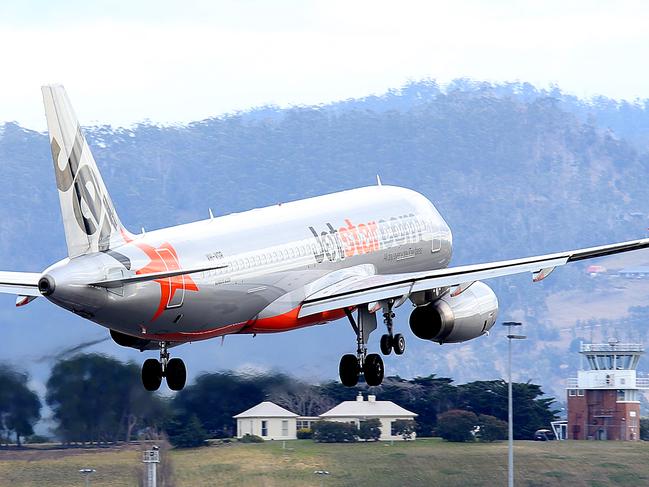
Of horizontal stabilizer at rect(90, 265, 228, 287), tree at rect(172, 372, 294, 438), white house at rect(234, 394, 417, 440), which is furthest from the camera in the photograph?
white house at rect(234, 394, 417, 440)

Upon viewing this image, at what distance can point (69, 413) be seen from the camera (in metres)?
70.4

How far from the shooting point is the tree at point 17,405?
229ft

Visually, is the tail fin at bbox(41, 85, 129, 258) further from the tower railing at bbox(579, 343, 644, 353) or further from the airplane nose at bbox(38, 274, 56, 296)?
the tower railing at bbox(579, 343, 644, 353)

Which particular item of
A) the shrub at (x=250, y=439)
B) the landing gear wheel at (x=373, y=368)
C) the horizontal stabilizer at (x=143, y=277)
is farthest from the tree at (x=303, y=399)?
the horizontal stabilizer at (x=143, y=277)

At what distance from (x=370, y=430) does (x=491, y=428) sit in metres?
7.84

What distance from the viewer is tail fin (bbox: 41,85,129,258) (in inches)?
1864

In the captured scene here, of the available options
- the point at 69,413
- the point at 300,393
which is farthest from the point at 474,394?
the point at 69,413

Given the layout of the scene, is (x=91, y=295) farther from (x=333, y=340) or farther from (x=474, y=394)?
(x=474, y=394)

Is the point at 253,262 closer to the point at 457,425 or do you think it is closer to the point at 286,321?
the point at 286,321

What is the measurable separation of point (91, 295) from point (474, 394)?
45.8 metres

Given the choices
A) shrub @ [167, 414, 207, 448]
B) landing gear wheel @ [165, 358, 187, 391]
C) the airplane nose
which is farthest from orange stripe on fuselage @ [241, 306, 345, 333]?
shrub @ [167, 414, 207, 448]

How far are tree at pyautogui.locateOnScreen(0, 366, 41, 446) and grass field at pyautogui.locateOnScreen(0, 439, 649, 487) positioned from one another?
0.96 metres

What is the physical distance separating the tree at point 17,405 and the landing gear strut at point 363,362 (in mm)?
17382

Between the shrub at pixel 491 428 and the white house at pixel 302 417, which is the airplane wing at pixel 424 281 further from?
the shrub at pixel 491 428
